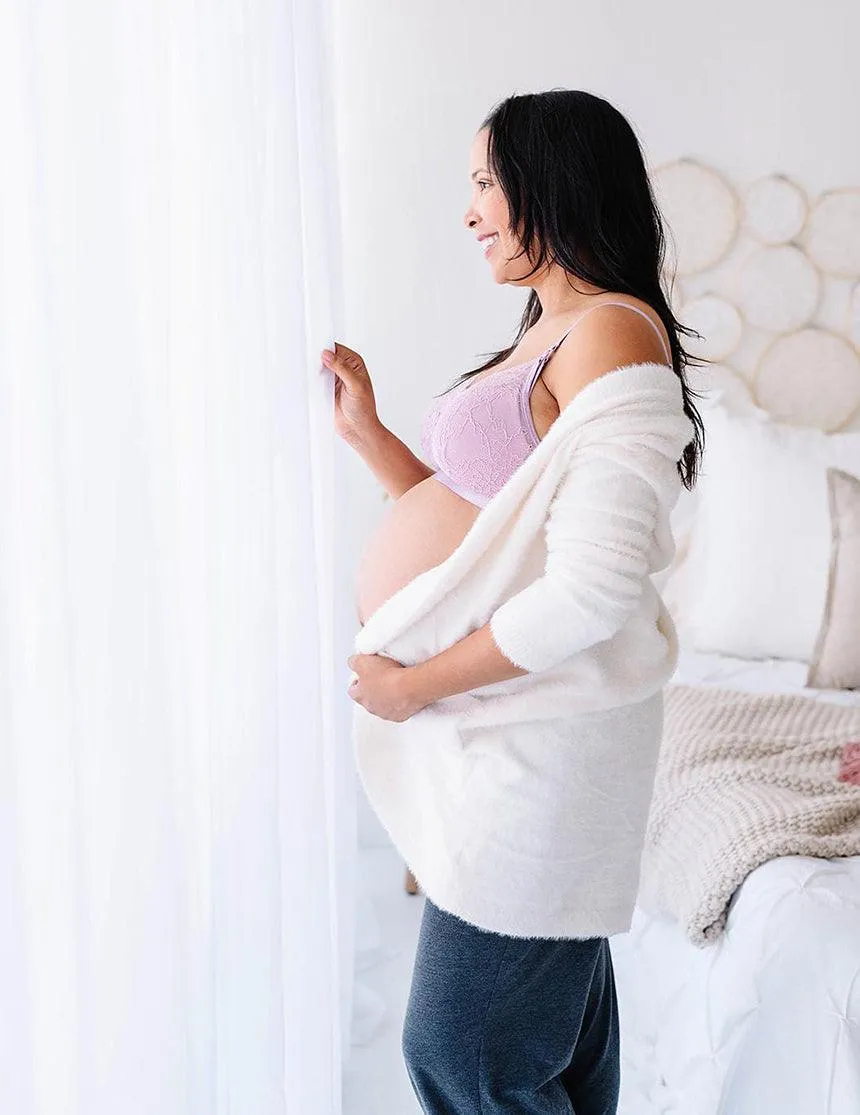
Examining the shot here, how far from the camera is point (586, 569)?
0.99 m

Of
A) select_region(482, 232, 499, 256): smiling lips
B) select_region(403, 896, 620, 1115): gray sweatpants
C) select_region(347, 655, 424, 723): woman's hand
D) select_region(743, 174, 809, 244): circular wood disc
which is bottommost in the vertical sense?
select_region(403, 896, 620, 1115): gray sweatpants

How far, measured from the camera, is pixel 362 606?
4.10ft

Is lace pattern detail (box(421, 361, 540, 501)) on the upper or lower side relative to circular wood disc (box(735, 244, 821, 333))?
lower

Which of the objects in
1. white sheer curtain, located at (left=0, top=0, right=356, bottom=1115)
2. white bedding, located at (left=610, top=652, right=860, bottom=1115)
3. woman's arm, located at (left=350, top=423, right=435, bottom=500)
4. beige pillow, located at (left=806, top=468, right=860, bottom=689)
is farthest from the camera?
beige pillow, located at (left=806, top=468, right=860, bottom=689)

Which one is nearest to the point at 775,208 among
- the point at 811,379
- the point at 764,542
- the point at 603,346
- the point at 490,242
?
the point at 811,379

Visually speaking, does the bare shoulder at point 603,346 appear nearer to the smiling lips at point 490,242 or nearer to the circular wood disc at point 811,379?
the smiling lips at point 490,242

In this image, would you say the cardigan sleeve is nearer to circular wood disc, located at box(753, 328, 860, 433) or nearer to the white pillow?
the white pillow

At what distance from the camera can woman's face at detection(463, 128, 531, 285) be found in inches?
44.6

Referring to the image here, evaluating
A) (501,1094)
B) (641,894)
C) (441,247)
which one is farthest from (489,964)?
(441,247)

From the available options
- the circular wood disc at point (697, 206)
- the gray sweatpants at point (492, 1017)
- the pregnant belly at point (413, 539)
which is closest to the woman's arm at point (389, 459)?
the pregnant belly at point (413, 539)

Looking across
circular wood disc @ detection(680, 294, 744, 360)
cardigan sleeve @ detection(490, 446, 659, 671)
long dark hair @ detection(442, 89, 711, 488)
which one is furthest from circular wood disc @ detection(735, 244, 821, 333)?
cardigan sleeve @ detection(490, 446, 659, 671)

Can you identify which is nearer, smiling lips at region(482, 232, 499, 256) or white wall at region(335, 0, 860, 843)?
smiling lips at region(482, 232, 499, 256)

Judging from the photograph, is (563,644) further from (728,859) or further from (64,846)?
(728,859)

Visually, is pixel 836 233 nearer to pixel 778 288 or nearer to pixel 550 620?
pixel 778 288
